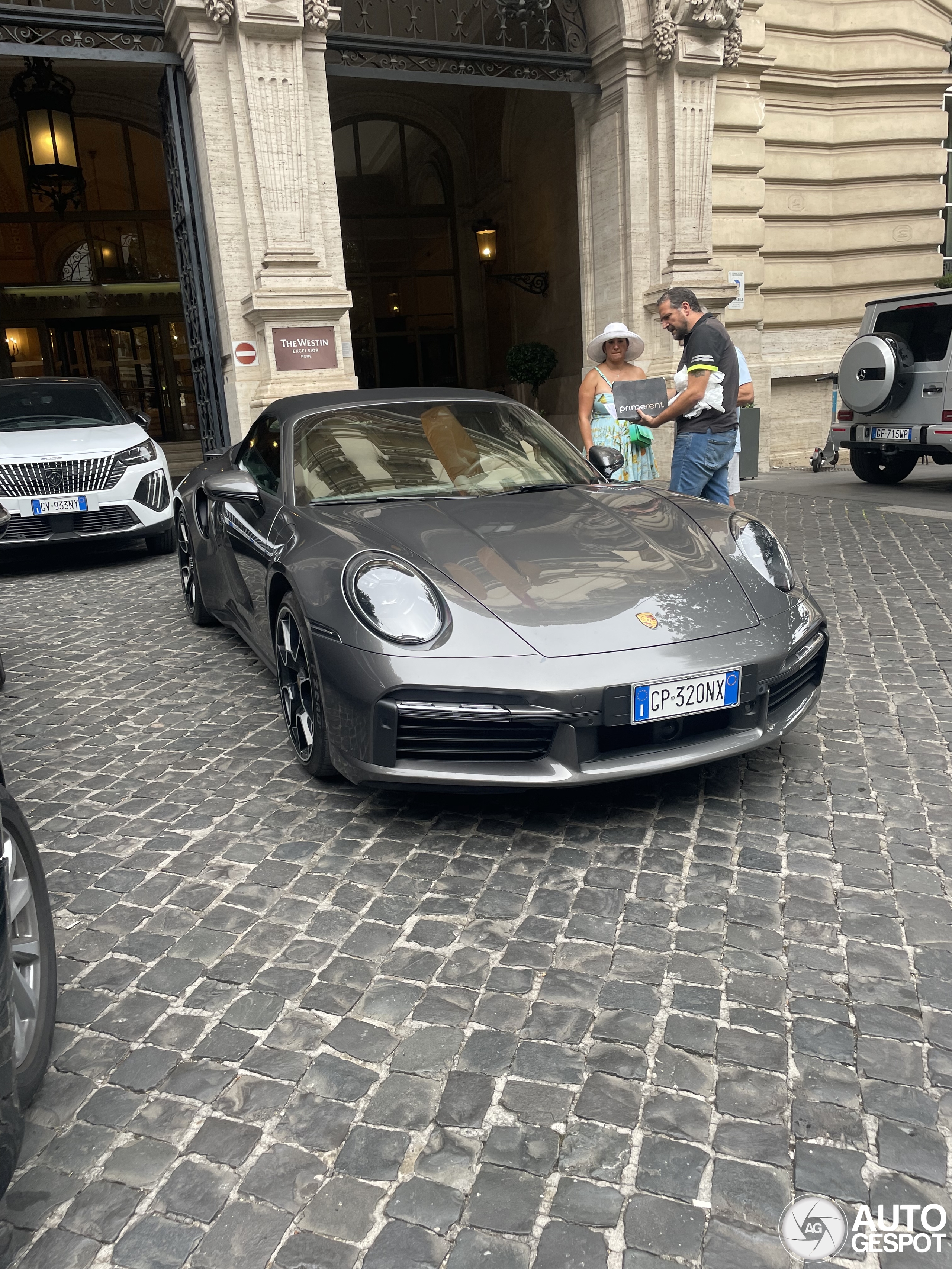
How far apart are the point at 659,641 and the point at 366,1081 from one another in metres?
1.50

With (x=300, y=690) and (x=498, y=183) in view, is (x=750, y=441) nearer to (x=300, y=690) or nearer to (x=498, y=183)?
A: (x=498, y=183)

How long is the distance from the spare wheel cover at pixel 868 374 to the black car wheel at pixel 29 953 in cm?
984

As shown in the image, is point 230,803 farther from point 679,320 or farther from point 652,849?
point 679,320

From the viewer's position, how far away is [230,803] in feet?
11.0

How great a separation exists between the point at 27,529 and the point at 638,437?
4889mm

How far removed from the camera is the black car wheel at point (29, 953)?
1.87 metres

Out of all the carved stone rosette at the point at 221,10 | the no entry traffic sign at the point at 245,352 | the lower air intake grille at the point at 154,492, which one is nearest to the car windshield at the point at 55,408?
the lower air intake grille at the point at 154,492

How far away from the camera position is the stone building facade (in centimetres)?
1026

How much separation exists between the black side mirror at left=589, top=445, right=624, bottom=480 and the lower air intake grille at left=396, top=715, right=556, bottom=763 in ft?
6.95

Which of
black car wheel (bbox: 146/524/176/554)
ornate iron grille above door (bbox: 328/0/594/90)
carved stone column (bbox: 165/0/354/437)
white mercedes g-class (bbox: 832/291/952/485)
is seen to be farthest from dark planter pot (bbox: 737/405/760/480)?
black car wheel (bbox: 146/524/176/554)

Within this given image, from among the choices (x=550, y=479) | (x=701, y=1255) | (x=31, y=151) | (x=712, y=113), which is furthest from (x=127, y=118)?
(x=701, y=1255)

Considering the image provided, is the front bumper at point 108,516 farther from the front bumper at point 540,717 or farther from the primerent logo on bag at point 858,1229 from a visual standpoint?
the primerent logo on bag at point 858,1229

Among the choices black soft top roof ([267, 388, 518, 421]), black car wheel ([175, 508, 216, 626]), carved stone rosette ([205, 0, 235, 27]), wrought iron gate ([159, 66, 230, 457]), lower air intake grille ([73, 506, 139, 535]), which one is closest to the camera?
black soft top roof ([267, 388, 518, 421])

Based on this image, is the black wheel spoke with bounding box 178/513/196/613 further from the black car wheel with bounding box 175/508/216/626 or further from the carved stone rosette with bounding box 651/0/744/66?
the carved stone rosette with bounding box 651/0/744/66
